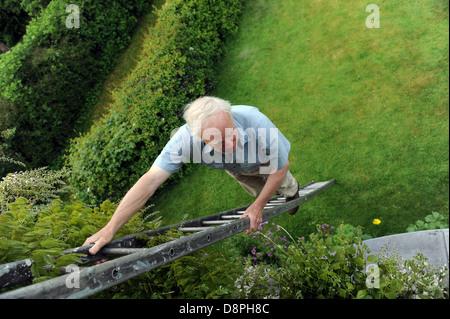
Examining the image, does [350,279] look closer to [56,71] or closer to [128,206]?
[128,206]

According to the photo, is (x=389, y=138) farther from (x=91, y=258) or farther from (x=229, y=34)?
(x=91, y=258)

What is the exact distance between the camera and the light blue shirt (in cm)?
281

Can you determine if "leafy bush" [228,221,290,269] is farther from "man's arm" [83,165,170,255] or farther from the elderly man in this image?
"man's arm" [83,165,170,255]

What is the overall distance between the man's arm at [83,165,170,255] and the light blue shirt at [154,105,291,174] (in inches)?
5.1

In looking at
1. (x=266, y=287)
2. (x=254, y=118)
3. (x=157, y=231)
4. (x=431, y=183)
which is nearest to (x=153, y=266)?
(x=157, y=231)

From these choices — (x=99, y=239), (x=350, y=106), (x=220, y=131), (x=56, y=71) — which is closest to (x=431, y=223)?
(x=350, y=106)

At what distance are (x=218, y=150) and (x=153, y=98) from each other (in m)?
3.69

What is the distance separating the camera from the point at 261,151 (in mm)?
3090

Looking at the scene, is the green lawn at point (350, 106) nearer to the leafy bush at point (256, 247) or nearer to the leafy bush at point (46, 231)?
the leafy bush at point (256, 247)

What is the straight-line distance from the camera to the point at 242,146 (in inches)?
119
